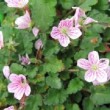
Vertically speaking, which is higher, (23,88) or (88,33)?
(88,33)

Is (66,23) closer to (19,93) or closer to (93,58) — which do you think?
(93,58)

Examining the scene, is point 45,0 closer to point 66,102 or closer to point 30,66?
point 30,66

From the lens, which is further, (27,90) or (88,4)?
(88,4)

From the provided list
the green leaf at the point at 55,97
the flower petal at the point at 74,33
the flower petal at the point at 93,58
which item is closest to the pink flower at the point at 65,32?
the flower petal at the point at 74,33

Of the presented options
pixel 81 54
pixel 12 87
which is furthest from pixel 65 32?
pixel 12 87

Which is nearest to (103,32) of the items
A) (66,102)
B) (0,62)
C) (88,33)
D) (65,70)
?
(88,33)

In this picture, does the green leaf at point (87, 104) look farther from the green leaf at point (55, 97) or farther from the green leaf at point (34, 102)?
the green leaf at point (34, 102)
